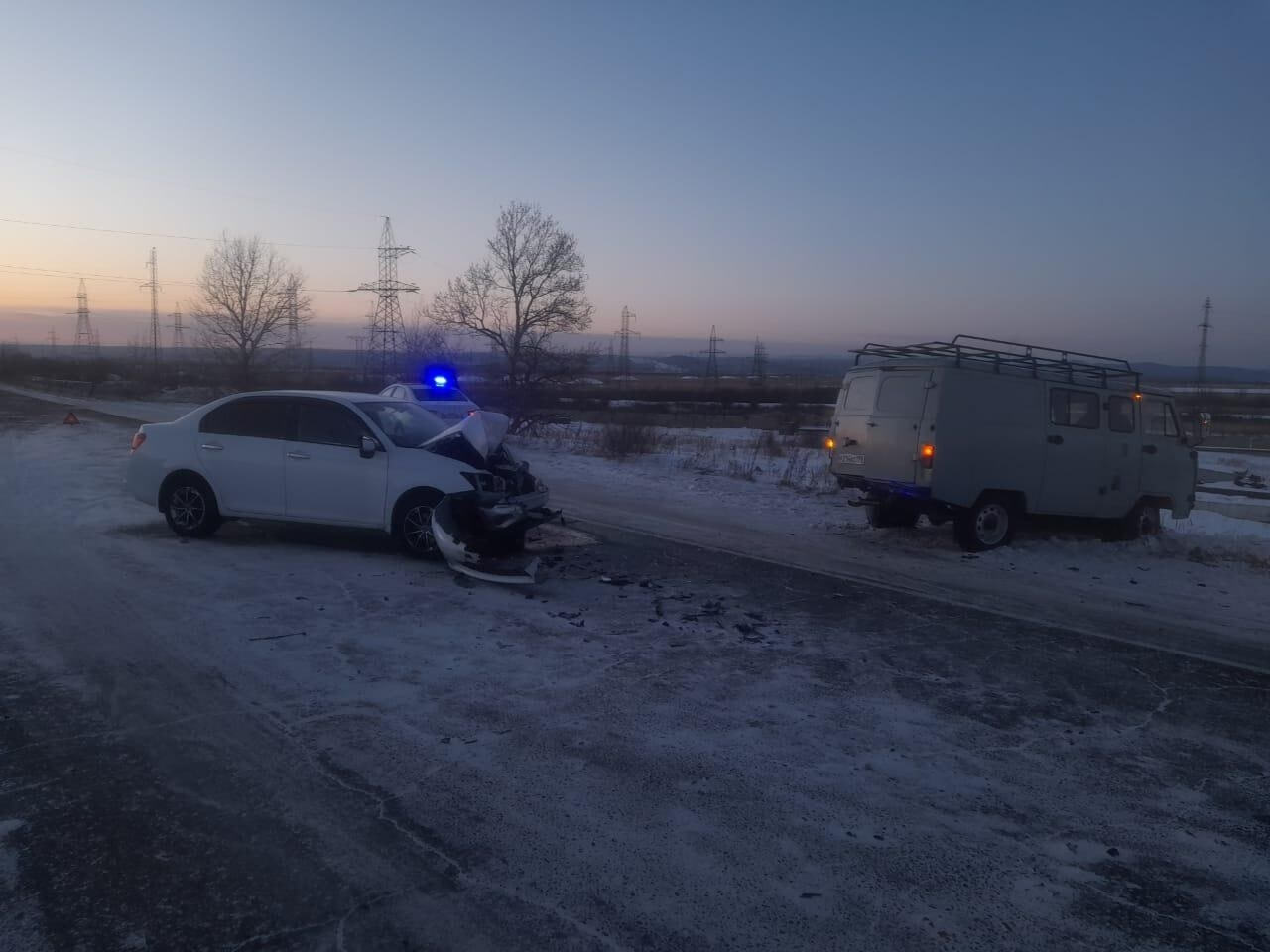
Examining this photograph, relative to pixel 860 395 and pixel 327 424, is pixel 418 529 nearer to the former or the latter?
pixel 327 424

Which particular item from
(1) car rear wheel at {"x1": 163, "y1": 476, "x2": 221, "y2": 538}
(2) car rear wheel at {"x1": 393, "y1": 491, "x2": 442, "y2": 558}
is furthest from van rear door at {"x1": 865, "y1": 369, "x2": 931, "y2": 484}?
(1) car rear wheel at {"x1": 163, "y1": 476, "x2": 221, "y2": 538}

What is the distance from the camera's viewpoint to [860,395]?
11.8 metres

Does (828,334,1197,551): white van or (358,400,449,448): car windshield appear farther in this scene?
(828,334,1197,551): white van

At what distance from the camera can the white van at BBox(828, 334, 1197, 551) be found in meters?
10.8

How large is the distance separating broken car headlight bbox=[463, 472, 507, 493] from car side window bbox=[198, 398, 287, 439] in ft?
7.39

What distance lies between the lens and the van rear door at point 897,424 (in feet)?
35.5

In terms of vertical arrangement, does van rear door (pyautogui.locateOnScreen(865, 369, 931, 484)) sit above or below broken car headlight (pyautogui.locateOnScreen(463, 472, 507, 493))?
above

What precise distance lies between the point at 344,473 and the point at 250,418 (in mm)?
1403

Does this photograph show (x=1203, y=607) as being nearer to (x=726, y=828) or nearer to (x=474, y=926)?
(x=726, y=828)

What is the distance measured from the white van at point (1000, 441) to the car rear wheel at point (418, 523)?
5.49m

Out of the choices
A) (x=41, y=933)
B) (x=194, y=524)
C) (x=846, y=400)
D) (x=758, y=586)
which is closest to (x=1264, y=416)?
(x=846, y=400)

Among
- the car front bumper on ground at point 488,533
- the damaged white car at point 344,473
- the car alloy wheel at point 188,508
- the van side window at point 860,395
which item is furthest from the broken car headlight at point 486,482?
the van side window at point 860,395

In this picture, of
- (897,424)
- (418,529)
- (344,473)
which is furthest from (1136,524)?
(344,473)

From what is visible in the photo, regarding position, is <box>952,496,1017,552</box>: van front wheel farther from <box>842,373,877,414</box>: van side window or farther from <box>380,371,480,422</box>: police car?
<box>380,371,480,422</box>: police car
